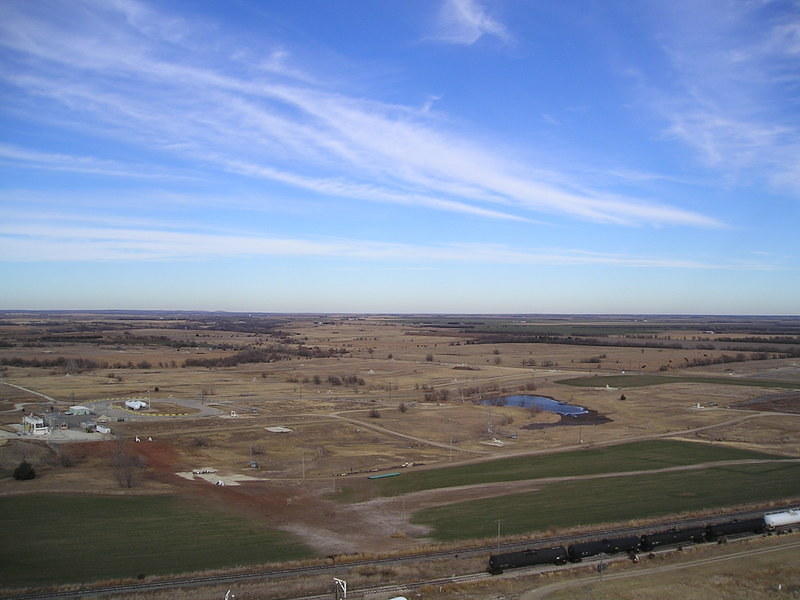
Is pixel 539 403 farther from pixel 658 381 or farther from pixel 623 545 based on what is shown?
pixel 623 545

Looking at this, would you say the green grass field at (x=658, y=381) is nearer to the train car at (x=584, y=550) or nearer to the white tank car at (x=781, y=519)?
the white tank car at (x=781, y=519)

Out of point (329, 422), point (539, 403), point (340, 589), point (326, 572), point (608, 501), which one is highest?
point (340, 589)

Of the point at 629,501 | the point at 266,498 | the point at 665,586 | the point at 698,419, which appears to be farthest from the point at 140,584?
the point at 698,419

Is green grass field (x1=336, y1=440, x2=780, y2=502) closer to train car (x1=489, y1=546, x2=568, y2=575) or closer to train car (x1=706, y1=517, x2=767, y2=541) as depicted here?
train car (x1=706, y1=517, x2=767, y2=541)

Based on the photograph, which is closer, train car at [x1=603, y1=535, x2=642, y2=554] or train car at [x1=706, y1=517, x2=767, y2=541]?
train car at [x1=603, y1=535, x2=642, y2=554]

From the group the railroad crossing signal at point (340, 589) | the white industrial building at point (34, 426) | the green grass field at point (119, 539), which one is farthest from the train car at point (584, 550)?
the white industrial building at point (34, 426)

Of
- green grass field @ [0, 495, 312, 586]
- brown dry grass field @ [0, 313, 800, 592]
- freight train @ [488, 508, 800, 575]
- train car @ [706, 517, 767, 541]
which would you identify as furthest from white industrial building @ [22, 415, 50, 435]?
train car @ [706, 517, 767, 541]

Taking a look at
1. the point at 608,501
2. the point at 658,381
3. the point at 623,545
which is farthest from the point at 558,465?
the point at 658,381
